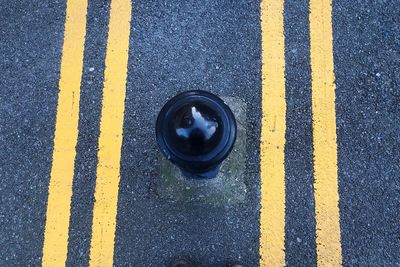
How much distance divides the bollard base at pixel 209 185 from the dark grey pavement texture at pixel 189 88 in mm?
46

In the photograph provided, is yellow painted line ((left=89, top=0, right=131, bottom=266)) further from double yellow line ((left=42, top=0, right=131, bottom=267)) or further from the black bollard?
the black bollard

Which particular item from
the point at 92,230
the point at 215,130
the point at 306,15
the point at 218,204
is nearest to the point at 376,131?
the point at 306,15

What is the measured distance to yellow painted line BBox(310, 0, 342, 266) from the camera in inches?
106

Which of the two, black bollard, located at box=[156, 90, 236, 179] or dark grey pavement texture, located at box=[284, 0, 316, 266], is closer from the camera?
black bollard, located at box=[156, 90, 236, 179]

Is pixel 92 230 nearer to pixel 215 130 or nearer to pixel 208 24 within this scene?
pixel 215 130

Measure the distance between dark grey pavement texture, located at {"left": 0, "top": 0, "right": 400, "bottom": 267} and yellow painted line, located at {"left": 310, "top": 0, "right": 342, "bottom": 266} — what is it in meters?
0.04

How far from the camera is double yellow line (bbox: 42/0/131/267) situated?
2.73 metres

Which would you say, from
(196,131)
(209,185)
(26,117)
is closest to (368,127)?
(209,185)

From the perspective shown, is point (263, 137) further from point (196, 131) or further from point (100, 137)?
point (100, 137)

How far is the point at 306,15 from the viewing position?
9.87ft

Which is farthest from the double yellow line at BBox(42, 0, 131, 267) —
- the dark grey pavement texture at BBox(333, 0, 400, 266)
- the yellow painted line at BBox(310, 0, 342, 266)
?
the dark grey pavement texture at BBox(333, 0, 400, 266)

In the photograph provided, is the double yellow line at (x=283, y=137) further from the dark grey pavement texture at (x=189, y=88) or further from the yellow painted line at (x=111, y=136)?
the yellow painted line at (x=111, y=136)

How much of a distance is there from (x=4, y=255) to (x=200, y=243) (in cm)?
118

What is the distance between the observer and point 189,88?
2926 mm
